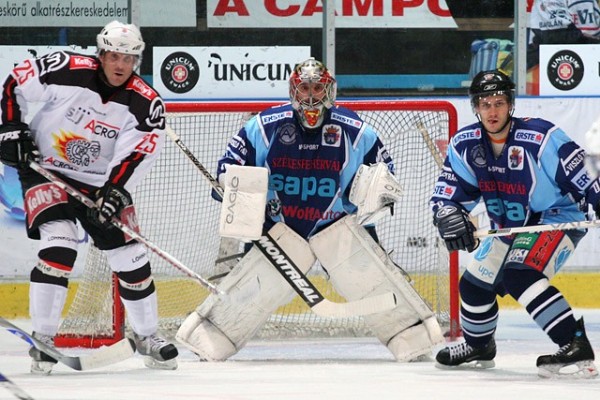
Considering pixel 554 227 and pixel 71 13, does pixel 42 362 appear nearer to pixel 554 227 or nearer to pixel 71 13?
pixel 554 227

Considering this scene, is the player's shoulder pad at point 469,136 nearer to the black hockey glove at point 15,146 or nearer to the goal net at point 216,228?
the goal net at point 216,228

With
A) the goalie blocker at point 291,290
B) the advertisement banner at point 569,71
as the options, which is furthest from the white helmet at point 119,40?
the advertisement banner at point 569,71

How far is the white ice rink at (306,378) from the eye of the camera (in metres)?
3.70

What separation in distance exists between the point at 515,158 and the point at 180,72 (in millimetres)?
2536

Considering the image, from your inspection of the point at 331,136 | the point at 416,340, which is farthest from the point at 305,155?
the point at 416,340

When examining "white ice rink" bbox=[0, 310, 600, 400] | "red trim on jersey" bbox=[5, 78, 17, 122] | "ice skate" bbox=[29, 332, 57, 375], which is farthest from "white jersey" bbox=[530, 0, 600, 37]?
"ice skate" bbox=[29, 332, 57, 375]

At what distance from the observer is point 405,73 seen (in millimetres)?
6699

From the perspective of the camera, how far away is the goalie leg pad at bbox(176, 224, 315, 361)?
470 cm

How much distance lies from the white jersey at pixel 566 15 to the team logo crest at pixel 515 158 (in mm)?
2535

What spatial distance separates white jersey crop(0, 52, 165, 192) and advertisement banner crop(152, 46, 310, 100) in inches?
80.3

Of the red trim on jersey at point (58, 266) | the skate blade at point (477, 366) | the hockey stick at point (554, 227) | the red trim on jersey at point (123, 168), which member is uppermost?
the red trim on jersey at point (123, 168)

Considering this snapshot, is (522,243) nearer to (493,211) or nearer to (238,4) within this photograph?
(493,211)

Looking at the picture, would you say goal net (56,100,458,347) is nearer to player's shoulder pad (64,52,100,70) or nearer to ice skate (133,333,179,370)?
ice skate (133,333,179,370)

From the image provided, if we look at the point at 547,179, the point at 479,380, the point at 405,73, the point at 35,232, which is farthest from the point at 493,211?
the point at 405,73
